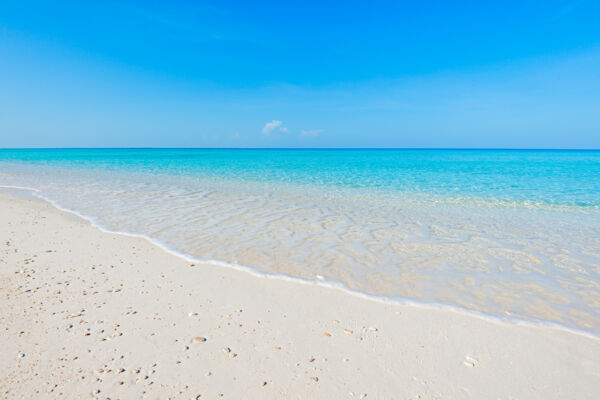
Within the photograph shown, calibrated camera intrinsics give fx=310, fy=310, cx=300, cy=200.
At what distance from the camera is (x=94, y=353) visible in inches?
123

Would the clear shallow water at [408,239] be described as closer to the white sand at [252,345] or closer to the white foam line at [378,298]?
the white foam line at [378,298]

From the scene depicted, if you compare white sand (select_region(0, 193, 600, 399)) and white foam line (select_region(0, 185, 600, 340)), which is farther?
white foam line (select_region(0, 185, 600, 340))

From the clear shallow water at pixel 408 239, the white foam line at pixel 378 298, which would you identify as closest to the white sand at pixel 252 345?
the white foam line at pixel 378 298

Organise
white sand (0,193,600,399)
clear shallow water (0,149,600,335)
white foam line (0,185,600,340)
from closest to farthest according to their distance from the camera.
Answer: white sand (0,193,600,399) → white foam line (0,185,600,340) → clear shallow water (0,149,600,335)

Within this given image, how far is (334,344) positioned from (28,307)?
389 centimetres

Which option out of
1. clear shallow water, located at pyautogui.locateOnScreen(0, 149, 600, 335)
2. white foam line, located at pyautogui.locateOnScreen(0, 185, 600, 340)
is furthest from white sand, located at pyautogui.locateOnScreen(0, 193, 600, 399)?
clear shallow water, located at pyautogui.locateOnScreen(0, 149, 600, 335)

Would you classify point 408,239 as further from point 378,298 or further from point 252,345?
point 252,345

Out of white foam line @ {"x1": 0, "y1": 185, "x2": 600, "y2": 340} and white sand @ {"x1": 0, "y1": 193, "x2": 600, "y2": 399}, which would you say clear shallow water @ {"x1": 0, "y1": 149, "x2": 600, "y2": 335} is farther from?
white sand @ {"x1": 0, "y1": 193, "x2": 600, "y2": 399}

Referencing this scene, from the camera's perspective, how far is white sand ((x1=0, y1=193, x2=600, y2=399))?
2.78 m

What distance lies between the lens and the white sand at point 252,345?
278cm

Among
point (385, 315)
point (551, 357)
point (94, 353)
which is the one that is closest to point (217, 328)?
point (94, 353)

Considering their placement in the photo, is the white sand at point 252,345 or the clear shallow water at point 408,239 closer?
the white sand at point 252,345

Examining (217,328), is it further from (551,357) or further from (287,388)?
(551,357)

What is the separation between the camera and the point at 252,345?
337cm
